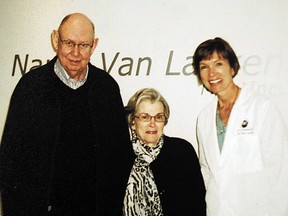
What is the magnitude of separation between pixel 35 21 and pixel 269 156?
1592 mm

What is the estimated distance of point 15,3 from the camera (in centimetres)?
170

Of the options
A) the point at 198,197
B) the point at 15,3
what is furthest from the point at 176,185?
the point at 15,3

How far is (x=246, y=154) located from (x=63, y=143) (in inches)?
37.6

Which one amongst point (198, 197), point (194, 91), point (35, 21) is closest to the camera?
point (198, 197)

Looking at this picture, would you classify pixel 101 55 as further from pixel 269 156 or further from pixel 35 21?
pixel 269 156

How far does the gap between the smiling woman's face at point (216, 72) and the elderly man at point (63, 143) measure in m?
0.58

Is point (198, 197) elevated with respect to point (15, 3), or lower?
lower

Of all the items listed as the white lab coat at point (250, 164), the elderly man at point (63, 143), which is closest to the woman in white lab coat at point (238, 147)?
the white lab coat at point (250, 164)

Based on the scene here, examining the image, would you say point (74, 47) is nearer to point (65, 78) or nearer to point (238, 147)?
point (65, 78)

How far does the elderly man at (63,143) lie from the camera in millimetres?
1317

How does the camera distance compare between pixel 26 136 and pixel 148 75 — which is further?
pixel 148 75

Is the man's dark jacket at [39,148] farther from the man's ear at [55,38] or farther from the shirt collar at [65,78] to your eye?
the man's ear at [55,38]

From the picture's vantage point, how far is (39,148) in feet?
4.35

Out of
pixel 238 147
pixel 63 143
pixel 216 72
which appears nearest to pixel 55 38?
pixel 63 143
